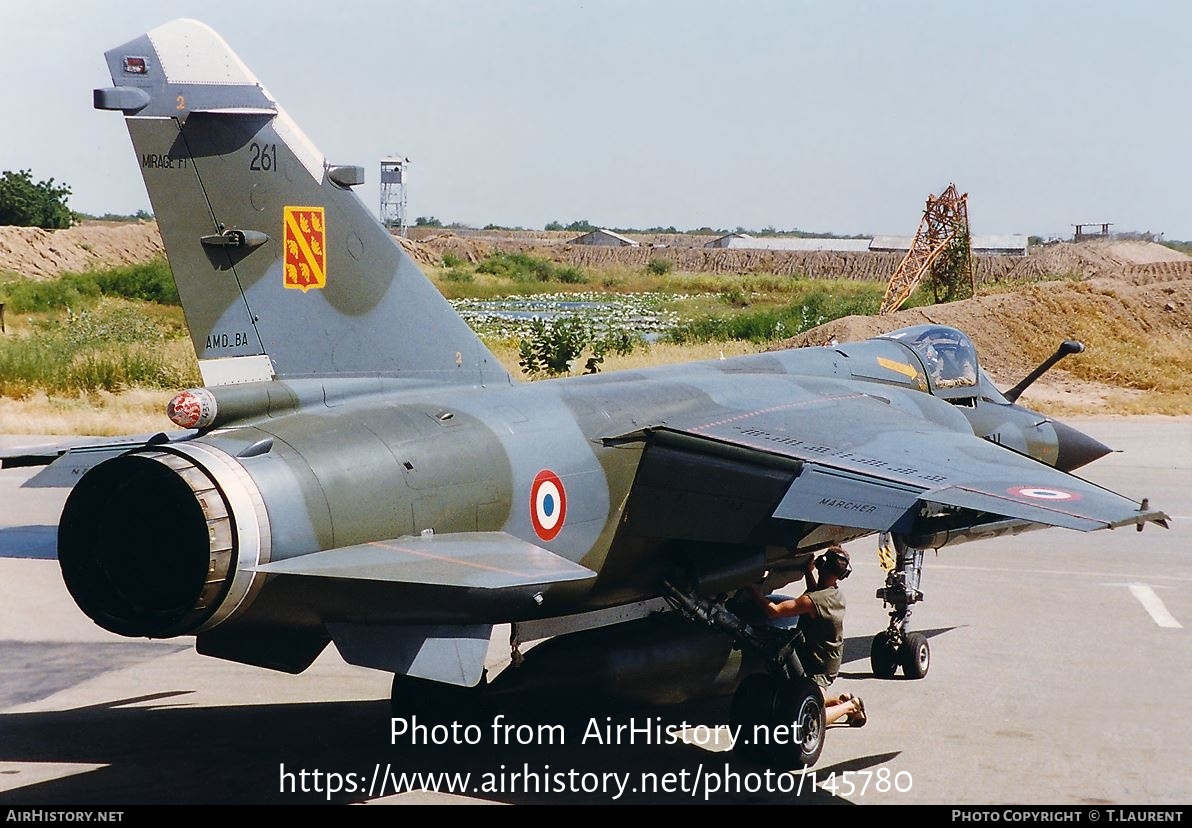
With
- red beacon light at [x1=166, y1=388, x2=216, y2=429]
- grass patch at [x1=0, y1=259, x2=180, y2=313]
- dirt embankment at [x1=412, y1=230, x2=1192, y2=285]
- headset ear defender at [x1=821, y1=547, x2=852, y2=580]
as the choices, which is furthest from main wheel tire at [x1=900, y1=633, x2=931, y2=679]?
dirt embankment at [x1=412, y1=230, x2=1192, y2=285]

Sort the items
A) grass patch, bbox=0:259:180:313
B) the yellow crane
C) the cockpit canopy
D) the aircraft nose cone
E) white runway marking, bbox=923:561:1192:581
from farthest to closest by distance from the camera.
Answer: grass patch, bbox=0:259:180:313, the yellow crane, white runway marking, bbox=923:561:1192:581, the aircraft nose cone, the cockpit canopy

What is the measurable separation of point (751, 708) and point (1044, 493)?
8.12ft

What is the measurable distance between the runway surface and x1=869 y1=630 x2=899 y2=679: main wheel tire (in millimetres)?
118

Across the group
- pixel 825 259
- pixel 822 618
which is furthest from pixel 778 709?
pixel 825 259

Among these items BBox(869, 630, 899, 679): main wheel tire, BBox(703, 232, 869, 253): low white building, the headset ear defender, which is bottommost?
BBox(869, 630, 899, 679): main wheel tire

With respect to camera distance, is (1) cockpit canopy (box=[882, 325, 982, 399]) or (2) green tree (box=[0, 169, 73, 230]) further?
(2) green tree (box=[0, 169, 73, 230])

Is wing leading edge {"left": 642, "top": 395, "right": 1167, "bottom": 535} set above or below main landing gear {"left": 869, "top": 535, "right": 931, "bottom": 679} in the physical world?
above

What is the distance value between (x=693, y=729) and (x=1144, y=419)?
23.2m

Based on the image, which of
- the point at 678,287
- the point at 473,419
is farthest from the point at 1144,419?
the point at 678,287

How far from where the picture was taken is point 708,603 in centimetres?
982

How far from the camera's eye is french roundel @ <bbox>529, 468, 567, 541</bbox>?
A: 905 centimetres

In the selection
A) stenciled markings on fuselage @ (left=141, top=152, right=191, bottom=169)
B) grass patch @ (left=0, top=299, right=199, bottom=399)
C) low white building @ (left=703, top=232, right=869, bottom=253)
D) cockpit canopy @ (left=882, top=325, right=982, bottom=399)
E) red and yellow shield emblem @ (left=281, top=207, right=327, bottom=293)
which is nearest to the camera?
stenciled markings on fuselage @ (left=141, top=152, right=191, bottom=169)

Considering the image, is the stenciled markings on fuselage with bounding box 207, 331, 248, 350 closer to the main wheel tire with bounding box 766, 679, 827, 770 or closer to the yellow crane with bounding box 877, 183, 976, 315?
the main wheel tire with bounding box 766, 679, 827, 770

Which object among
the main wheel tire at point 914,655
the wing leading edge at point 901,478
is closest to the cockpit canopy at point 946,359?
the wing leading edge at point 901,478
